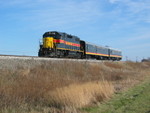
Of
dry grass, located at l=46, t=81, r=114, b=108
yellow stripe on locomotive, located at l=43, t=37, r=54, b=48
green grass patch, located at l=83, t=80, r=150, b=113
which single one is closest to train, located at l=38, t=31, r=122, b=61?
yellow stripe on locomotive, located at l=43, t=37, r=54, b=48

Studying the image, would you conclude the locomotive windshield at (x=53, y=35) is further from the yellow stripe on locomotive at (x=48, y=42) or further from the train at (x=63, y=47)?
the yellow stripe on locomotive at (x=48, y=42)

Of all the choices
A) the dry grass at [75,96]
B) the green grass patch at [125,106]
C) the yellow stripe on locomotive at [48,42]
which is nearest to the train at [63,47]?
the yellow stripe on locomotive at [48,42]

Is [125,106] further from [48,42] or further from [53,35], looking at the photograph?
[53,35]

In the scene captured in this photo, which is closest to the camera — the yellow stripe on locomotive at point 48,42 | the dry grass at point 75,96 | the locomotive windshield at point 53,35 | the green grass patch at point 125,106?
the green grass patch at point 125,106

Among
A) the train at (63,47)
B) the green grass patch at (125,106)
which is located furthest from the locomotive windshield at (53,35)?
the green grass patch at (125,106)

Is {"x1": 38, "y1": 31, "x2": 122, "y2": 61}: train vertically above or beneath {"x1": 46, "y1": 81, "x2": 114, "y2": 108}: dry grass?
above

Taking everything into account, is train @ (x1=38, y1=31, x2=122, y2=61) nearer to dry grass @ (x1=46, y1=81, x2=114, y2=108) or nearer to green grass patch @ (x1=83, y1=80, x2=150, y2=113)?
dry grass @ (x1=46, y1=81, x2=114, y2=108)

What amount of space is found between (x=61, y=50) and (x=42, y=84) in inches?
669

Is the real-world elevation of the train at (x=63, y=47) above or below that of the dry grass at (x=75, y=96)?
above

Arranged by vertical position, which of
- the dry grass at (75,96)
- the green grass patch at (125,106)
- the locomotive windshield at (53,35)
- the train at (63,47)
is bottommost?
the green grass patch at (125,106)

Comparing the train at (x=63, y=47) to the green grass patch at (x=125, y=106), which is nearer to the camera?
the green grass patch at (x=125, y=106)

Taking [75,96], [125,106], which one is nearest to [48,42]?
[75,96]

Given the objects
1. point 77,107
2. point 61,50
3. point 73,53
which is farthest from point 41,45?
point 77,107

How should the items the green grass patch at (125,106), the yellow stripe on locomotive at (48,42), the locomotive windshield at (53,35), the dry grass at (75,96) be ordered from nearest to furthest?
the green grass patch at (125,106) → the dry grass at (75,96) → the yellow stripe on locomotive at (48,42) → the locomotive windshield at (53,35)
